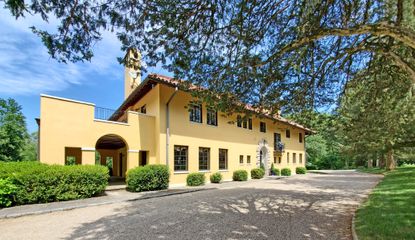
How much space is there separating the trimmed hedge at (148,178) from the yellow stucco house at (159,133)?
145 cm

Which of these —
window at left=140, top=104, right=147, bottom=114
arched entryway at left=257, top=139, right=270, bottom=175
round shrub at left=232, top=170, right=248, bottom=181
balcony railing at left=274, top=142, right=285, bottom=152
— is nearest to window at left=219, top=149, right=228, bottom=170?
round shrub at left=232, top=170, right=248, bottom=181

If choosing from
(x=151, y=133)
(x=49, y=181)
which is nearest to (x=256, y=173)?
(x=151, y=133)

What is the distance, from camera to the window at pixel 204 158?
19.6m

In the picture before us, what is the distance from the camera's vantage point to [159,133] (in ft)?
55.6

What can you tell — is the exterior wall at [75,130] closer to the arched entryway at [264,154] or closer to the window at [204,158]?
the window at [204,158]

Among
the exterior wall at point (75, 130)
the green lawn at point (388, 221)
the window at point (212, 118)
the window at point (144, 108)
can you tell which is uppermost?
the window at point (144, 108)

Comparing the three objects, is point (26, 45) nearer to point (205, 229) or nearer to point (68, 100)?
point (205, 229)

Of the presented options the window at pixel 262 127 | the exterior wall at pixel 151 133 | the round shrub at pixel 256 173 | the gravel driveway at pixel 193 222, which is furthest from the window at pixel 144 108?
the window at pixel 262 127

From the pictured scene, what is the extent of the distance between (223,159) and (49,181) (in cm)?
1294

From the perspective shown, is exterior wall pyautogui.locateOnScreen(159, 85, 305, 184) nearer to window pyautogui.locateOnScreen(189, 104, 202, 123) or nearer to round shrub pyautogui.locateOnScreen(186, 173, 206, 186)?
window pyautogui.locateOnScreen(189, 104, 202, 123)

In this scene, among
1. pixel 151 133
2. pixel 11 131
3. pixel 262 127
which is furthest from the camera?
pixel 11 131

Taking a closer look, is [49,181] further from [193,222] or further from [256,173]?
[256,173]

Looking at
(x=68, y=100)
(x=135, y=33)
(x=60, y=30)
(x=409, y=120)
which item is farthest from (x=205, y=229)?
(x=409, y=120)

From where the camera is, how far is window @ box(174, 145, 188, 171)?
17.8 metres
